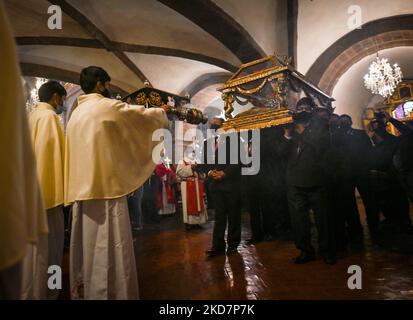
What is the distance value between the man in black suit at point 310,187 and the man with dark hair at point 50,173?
2.21m

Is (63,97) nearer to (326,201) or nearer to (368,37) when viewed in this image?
(326,201)

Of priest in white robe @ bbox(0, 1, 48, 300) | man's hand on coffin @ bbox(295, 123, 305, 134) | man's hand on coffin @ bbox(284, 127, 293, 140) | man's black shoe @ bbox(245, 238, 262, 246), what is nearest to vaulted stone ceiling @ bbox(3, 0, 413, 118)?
man's hand on coffin @ bbox(284, 127, 293, 140)

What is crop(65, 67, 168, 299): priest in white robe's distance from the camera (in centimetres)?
167

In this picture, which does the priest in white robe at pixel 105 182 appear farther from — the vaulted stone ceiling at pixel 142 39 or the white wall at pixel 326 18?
the white wall at pixel 326 18

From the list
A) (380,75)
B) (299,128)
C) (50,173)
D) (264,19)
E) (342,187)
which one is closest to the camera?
(50,173)

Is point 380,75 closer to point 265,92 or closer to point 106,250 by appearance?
point 265,92

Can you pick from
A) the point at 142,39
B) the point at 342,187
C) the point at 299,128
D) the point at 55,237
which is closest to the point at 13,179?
the point at 55,237

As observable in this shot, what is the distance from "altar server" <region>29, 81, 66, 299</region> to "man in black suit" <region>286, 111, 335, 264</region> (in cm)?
220

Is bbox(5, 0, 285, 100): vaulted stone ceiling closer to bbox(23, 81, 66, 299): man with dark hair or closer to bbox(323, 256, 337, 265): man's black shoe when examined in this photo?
bbox(23, 81, 66, 299): man with dark hair

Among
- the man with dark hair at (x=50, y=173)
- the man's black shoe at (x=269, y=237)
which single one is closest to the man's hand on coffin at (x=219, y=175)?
the man's black shoe at (x=269, y=237)

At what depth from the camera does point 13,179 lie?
81 centimetres

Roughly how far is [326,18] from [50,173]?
21.4ft
